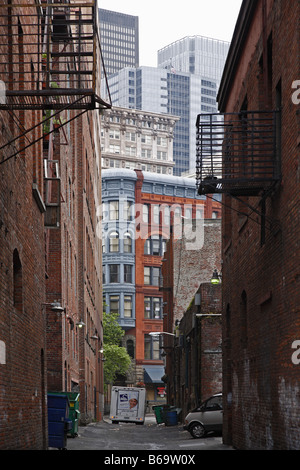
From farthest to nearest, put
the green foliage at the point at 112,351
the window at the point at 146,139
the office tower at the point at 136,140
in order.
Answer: the window at the point at 146,139
the office tower at the point at 136,140
the green foliage at the point at 112,351

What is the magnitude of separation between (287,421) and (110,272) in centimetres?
6833

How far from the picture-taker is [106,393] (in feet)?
260

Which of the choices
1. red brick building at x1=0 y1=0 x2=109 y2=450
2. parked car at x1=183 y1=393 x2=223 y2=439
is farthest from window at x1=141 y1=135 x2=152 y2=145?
parked car at x1=183 y1=393 x2=223 y2=439

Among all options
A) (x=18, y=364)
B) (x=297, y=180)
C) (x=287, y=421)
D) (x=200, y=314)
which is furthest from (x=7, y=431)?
(x=200, y=314)

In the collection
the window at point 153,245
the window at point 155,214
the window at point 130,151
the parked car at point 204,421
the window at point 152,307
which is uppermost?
the window at point 130,151

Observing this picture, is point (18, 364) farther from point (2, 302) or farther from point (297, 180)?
point (297, 180)

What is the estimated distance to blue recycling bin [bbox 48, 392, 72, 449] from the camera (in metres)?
21.8

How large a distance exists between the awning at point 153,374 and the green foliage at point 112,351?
5.00m

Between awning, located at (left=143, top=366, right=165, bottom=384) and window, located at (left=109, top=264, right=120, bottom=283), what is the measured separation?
9.31 meters

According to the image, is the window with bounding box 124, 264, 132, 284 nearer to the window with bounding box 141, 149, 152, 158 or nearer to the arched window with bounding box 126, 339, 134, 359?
the arched window with bounding box 126, 339, 134, 359

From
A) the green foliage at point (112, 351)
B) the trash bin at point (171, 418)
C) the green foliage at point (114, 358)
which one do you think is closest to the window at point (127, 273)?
the green foliage at point (112, 351)

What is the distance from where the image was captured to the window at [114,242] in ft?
268

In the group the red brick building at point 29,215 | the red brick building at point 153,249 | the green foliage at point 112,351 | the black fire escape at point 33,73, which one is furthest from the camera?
the red brick building at point 153,249

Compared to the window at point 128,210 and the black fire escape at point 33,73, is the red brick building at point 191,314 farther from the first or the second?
the window at point 128,210
